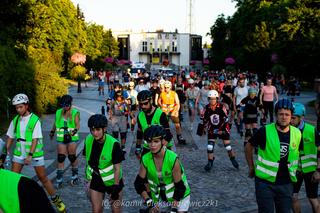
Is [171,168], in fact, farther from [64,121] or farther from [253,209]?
[64,121]

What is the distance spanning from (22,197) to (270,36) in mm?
45251

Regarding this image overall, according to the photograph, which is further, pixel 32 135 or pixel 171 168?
→ pixel 32 135

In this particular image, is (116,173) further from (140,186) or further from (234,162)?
(234,162)

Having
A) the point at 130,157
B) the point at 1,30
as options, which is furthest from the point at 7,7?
the point at 130,157

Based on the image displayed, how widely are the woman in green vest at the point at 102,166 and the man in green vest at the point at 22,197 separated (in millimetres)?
2857

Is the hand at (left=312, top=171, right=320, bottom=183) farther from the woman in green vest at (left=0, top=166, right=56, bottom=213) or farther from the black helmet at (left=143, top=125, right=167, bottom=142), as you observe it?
the woman in green vest at (left=0, top=166, right=56, bottom=213)

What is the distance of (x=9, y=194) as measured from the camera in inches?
91.8

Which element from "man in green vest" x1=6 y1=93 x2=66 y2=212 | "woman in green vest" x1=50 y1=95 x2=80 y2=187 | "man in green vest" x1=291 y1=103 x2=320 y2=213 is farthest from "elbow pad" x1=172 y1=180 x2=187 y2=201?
"woman in green vest" x1=50 y1=95 x2=80 y2=187

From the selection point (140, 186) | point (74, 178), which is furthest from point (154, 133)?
point (74, 178)

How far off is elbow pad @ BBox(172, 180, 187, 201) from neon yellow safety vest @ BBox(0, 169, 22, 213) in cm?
236

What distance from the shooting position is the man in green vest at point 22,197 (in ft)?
7.34

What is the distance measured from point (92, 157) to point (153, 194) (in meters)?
1.09

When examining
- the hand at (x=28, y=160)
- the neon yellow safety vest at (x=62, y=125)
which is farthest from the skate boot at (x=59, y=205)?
the neon yellow safety vest at (x=62, y=125)

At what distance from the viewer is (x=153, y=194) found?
4.70m
